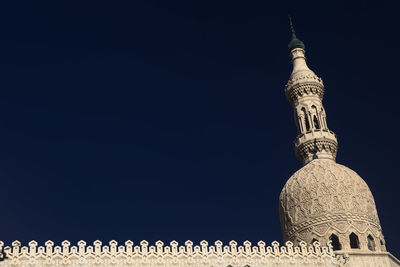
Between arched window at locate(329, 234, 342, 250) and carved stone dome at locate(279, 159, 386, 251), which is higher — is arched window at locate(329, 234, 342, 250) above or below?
below

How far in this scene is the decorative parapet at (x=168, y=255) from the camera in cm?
2280

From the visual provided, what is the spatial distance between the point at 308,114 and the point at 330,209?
21.3ft

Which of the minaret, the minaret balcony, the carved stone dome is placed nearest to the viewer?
the carved stone dome

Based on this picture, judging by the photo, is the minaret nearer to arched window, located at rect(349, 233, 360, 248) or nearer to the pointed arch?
arched window, located at rect(349, 233, 360, 248)

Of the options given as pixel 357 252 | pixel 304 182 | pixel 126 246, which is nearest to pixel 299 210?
pixel 304 182

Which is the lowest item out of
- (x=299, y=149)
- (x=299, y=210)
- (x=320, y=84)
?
(x=299, y=210)

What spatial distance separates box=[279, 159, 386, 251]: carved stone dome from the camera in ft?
88.7

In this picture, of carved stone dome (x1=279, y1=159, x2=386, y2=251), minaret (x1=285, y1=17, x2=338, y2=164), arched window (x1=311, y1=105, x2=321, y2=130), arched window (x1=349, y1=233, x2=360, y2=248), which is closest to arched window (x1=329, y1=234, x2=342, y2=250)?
carved stone dome (x1=279, y1=159, x2=386, y2=251)

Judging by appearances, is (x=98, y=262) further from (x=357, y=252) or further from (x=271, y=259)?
(x=357, y=252)

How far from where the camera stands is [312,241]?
88.8ft

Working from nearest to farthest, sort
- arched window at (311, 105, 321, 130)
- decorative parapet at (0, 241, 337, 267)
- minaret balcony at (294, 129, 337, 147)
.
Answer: decorative parapet at (0, 241, 337, 267)
minaret balcony at (294, 129, 337, 147)
arched window at (311, 105, 321, 130)

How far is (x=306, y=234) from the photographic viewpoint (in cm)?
2741

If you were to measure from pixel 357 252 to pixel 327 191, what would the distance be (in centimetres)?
275

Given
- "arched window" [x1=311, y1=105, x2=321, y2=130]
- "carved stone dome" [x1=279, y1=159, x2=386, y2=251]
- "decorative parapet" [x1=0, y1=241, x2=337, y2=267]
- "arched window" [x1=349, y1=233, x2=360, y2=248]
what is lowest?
"decorative parapet" [x1=0, y1=241, x2=337, y2=267]
